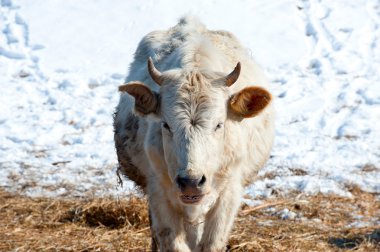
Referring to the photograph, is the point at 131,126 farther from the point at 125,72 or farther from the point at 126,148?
the point at 125,72

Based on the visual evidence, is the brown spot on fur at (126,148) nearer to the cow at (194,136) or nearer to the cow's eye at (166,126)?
the cow at (194,136)

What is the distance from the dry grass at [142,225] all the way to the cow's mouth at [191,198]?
2.30 meters

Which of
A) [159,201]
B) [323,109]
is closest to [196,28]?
[159,201]

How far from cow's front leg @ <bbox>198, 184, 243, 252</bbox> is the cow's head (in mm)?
299

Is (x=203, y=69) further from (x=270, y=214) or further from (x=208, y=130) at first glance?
(x=270, y=214)

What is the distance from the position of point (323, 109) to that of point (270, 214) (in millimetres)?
4650

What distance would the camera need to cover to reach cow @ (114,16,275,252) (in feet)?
15.7

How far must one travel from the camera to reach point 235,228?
7738 millimetres

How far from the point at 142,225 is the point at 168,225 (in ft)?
8.07

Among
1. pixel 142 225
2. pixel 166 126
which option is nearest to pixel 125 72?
pixel 142 225

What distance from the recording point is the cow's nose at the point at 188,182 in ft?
14.9

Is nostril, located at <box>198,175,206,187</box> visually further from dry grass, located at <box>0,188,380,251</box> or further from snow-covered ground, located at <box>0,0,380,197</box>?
snow-covered ground, located at <box>0,0,380,197</box>

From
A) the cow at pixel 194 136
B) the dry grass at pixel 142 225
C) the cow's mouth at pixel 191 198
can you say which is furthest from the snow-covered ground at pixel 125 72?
the cow's mouth at pixel 191 198

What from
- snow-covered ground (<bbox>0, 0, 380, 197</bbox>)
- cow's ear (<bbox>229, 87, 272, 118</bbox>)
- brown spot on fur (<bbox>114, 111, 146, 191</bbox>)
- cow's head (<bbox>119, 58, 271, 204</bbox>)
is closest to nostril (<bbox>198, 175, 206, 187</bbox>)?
cow's head (<bbox>119, 58, 271, 204</bbox>)
